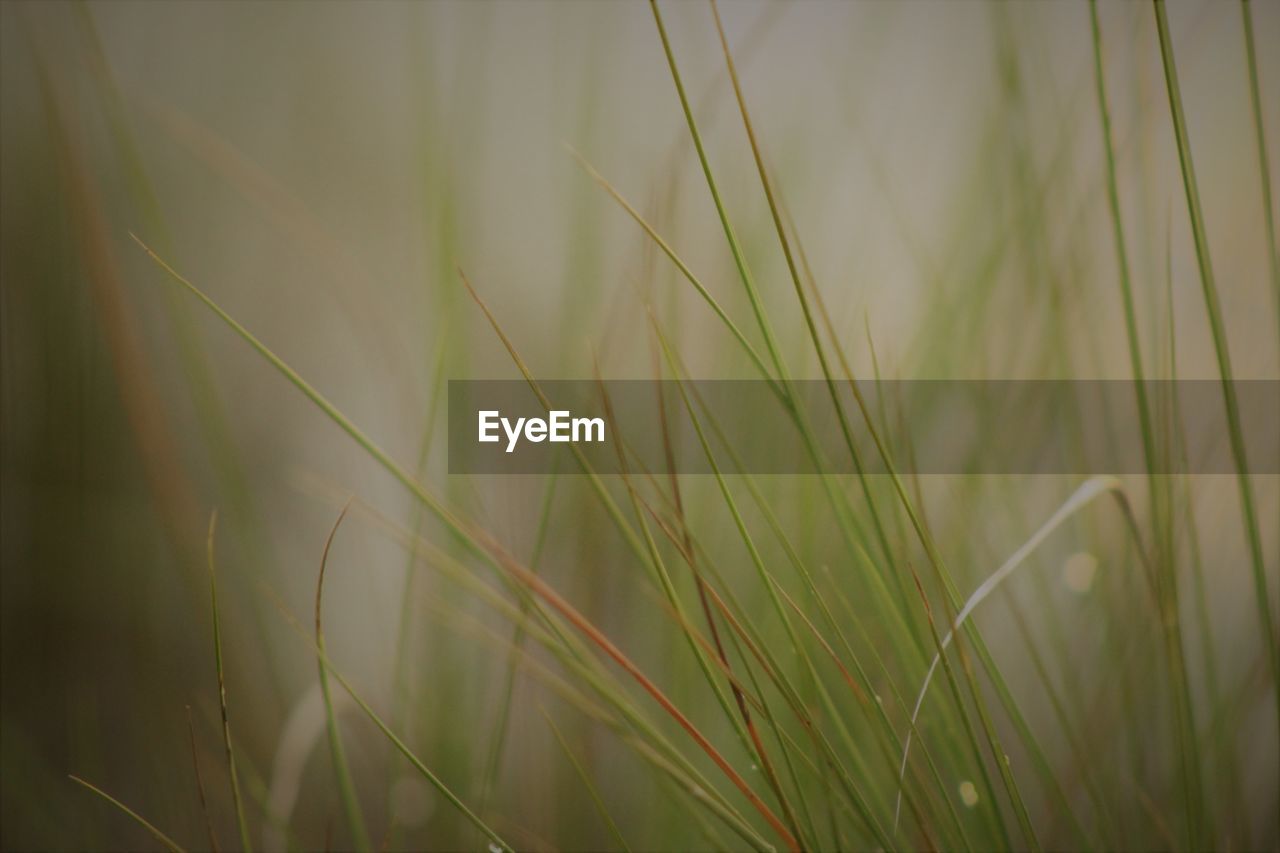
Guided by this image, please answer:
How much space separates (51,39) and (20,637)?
522 mm

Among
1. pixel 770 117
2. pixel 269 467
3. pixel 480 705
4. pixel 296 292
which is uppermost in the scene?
pixel 770 117

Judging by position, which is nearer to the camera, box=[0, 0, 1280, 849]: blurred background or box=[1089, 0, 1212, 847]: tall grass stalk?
box=[1089, 0, 1212, 847]: tall grass stalk

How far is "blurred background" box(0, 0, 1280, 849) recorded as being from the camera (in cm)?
47

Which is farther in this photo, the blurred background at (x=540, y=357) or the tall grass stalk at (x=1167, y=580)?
the blurred background at (x=540, y=357)

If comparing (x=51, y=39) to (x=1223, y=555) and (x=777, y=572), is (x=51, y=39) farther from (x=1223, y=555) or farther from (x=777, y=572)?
(x=1223, y=555)

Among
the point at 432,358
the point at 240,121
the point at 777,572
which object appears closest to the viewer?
the point at 777,572

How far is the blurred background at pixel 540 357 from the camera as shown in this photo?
18.3 inches

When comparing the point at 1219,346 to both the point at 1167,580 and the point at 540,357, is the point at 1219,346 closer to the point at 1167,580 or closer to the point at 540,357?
the point at 1167,580

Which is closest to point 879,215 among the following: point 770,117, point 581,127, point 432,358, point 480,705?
point 770,117

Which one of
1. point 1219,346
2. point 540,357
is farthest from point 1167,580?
point 540,357

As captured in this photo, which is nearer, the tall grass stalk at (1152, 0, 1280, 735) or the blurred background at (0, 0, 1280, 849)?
the tall grass stalk at (1152, 0, 1280, 735)

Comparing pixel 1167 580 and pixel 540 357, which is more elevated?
pixel 540 357

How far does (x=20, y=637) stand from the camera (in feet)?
1.79

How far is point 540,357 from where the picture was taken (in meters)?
0.65
